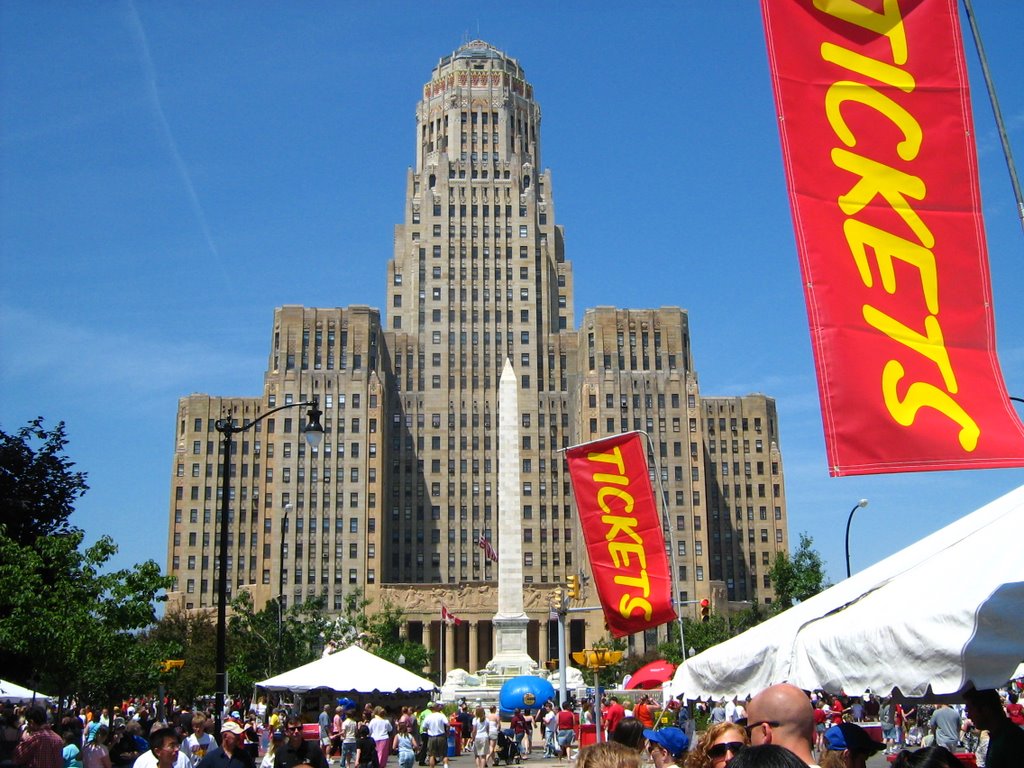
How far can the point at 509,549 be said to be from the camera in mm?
67500

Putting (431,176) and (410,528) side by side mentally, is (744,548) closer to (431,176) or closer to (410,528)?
(410,528)

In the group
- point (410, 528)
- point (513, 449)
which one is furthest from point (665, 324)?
point (513, 449)

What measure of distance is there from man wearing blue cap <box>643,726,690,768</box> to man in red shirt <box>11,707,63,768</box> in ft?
34.0

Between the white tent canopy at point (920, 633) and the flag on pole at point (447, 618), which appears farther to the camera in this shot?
the flag on pole at point (447, 618)

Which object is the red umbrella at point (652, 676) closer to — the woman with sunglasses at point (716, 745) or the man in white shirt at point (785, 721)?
the woman with sunglasses at point (716, 745)

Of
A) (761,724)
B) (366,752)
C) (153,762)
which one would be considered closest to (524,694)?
(366,752)

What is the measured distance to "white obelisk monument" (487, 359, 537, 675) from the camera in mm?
67375

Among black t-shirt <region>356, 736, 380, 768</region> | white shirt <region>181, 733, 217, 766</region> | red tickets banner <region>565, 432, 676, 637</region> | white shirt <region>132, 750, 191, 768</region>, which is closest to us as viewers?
white shirt <region>132, 750, 191, 768</region>

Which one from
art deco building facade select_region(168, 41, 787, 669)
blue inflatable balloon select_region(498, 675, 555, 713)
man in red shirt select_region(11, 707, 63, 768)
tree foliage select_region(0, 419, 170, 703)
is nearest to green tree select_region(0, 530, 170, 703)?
tree foliage select_region(0, 419, 170, 703)

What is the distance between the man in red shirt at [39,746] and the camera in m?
16.4

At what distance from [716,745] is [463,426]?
5043 inches

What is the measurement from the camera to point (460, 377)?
135750mm

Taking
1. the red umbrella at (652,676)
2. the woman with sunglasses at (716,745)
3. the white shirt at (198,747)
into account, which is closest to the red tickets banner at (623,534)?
the white shirt at (198,747)

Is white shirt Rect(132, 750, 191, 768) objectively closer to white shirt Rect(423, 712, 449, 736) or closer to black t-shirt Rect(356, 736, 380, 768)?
black t-shirt Rect(356, 736, 380, 768)
